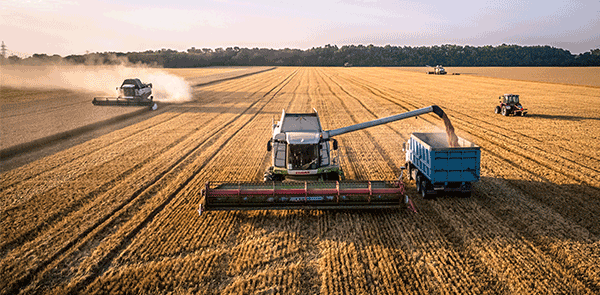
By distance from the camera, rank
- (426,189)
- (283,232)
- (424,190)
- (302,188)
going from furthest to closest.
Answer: (424,190)
(426,189)
(302,188)
(283,232)

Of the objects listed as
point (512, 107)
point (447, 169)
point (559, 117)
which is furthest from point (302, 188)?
point (559, 117)

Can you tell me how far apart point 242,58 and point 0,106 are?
14552cm

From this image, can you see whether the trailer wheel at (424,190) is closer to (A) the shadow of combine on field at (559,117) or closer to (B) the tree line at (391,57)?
(A) the shadow of combine on field at (559,117)

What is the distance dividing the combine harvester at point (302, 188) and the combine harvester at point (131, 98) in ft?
75.4

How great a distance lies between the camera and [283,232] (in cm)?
984

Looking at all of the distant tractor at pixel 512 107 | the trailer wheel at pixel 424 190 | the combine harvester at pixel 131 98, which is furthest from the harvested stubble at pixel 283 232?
the combine harvester at pixel 131 98

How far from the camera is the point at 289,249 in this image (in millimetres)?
9008

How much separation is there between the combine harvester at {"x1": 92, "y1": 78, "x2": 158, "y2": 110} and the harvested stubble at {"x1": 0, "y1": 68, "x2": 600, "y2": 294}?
1371cm

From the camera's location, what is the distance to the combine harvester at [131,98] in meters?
31.6

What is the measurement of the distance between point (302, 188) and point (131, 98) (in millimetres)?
26352

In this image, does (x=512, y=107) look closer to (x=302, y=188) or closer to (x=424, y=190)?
(x=424, y=190)

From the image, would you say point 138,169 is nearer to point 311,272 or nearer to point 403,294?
point 311,272

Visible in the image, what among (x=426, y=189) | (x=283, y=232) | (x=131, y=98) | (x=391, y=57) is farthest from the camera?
(x=391, y=57)

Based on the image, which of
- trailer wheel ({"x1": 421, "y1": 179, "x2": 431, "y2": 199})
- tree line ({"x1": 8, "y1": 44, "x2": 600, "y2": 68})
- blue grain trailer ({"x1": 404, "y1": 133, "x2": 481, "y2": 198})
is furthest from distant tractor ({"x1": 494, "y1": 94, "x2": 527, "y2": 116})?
tree line ({"x1": 8, "y1": 44, "x2": 600, "y2": 68})
